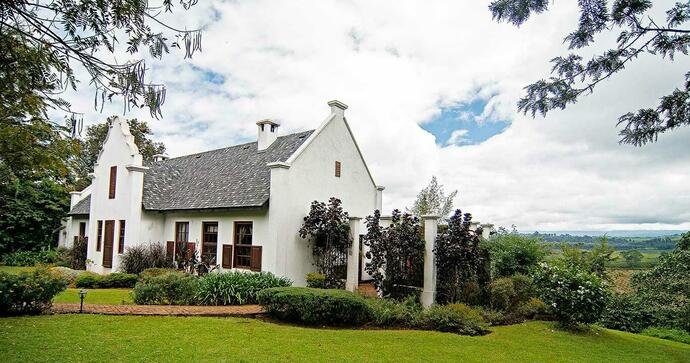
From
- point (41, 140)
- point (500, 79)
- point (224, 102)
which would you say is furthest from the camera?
point (224, 102)

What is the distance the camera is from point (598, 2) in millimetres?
6742

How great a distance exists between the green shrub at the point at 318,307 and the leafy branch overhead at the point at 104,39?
263 inches

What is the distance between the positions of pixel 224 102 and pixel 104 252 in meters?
9.49

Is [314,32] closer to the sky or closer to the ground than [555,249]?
closer to the sky

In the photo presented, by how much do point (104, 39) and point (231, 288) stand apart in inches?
348

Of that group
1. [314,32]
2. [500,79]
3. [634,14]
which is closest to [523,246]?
[500,79]

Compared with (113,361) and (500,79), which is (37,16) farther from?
(500,79)

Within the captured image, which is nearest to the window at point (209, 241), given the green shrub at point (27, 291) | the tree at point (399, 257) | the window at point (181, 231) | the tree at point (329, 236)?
the window at point (181, 231)

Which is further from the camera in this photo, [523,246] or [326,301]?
[523,246]

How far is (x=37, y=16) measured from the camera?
14.4 feet

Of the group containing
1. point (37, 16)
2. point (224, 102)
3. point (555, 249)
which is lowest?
point (555, 249)

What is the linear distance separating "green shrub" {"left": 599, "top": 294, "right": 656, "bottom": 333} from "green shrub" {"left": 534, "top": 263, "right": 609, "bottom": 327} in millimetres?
5903

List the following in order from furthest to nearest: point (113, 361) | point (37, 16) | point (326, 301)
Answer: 1. point (326, 301)
2. point (113, 361)
3. point (37, 16)

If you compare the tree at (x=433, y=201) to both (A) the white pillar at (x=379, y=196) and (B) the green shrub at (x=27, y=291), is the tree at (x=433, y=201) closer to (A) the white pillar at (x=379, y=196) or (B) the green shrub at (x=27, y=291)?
(A) the white pillar at (x=379, y=196)
